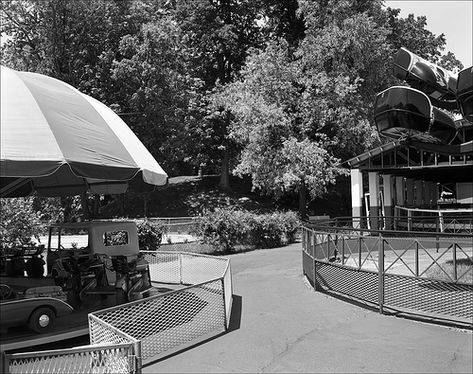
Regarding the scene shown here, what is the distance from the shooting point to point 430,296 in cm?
800

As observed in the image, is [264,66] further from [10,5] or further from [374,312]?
[374,312]

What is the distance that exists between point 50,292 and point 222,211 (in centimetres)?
1164

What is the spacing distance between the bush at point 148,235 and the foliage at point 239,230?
1.58 m

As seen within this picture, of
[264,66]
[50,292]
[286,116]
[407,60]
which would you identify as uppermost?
[264,66]

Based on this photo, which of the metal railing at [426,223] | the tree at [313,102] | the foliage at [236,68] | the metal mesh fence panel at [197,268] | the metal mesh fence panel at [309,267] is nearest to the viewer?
the metal mesh fence panel at [309,267]

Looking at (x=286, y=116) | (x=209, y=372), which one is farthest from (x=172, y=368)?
(x=286, y=116)

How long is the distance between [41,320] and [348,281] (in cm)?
555

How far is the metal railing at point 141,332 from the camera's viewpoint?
14.6 feet

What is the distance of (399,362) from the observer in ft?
19.9

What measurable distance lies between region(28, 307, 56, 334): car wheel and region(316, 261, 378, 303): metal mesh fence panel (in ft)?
17.5

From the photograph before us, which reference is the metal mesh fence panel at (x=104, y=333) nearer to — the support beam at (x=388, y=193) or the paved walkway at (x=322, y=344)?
the paved walkway at (x=322, y=344)

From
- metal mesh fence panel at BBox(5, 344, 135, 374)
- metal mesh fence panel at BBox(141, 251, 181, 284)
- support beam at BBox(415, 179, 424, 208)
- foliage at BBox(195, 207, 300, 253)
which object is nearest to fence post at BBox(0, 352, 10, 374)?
metal mesh fence panel at BBox(5, 344, 135, 374)

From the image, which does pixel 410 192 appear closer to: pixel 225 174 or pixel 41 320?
pixel 225 174

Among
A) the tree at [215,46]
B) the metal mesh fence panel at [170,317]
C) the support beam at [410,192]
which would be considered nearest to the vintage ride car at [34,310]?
the metal mesh fence panel at [170,317]
